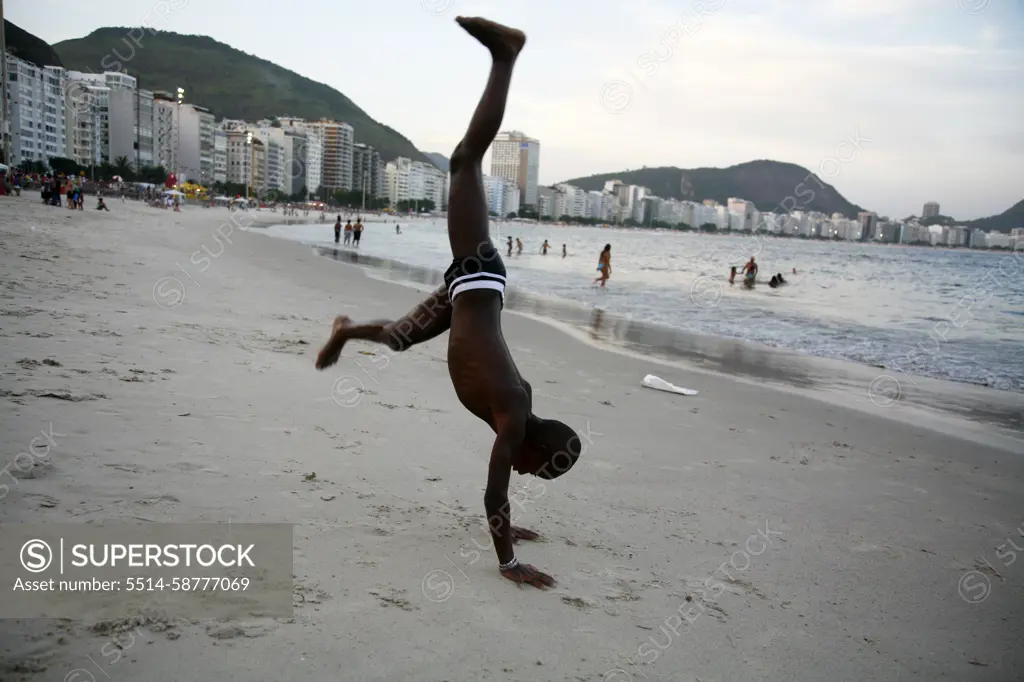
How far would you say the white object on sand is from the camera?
928cm

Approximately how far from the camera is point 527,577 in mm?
3533

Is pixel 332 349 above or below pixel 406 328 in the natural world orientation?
below

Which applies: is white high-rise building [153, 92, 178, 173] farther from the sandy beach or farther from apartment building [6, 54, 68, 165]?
the sandy beach

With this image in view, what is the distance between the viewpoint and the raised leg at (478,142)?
3.43m

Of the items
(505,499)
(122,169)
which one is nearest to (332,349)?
(505,499)

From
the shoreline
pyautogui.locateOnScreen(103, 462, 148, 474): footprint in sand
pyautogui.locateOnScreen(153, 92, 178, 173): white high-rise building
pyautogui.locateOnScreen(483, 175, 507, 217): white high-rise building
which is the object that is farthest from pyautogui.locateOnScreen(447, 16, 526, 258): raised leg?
pyautogui.locateOnScreen(483, 175, 507, 217): white high-rise building

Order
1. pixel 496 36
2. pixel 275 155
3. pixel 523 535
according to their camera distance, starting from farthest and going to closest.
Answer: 1. pixel 275 155
2. pixel 523 535
3. pixel 496 36

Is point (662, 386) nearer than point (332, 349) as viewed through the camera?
No

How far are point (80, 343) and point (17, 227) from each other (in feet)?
50.5

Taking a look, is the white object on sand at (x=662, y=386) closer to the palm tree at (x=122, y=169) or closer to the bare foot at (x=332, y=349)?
the bare foot at (x=332, y=349)

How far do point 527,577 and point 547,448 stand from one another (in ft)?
2.41

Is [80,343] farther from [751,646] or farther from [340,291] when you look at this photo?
[340,291]

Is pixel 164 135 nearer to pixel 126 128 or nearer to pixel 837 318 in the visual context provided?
pixel 126 128

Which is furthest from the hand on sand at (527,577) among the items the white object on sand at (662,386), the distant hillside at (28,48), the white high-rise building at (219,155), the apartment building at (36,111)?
the white high-rise building at (219,155)
